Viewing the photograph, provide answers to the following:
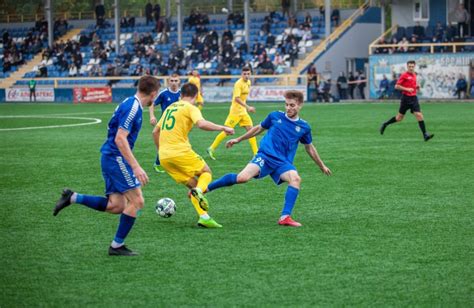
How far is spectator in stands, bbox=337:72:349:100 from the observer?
44531 millimetres

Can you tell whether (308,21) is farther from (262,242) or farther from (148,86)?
(148,86)

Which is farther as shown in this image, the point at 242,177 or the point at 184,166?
the point at 242,177

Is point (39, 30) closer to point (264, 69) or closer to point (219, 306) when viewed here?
point (264, 69)

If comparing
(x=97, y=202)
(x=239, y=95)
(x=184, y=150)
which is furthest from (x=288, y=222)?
(x=239, y=95)

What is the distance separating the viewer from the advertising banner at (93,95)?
49344mm

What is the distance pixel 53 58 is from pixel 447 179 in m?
47.2

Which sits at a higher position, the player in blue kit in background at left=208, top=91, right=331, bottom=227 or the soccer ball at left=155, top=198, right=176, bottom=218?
the player in blue kit in background at left=208, top=91, right=331, bottom=227

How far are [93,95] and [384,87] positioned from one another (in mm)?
17111

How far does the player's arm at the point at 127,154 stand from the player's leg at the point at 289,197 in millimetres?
2181

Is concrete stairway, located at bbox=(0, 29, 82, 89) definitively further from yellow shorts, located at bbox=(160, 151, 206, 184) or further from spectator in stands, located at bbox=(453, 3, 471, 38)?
yellow shorts, located at bbox=(160, 151, 206, 184)

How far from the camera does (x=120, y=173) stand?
Answer: 8.11 meters

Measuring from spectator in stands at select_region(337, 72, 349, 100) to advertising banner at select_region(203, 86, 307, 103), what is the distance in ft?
6.50

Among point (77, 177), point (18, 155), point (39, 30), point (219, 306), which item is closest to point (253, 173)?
point (219, 306)

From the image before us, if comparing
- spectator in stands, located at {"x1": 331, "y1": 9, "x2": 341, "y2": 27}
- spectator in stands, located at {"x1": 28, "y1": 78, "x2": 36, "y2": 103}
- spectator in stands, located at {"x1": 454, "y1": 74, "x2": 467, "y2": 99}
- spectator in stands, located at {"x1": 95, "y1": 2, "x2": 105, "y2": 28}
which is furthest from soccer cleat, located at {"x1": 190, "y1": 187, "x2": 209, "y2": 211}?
spectator in stands, located at {"x1": 95, "y1": 2, "x2": 105, "y2": 28}
